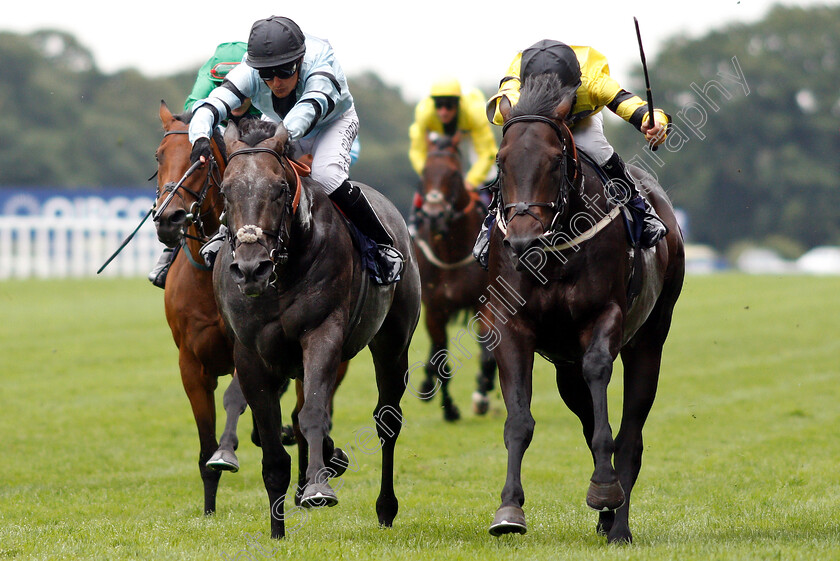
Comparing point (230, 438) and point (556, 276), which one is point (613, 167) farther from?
point (230, 438)

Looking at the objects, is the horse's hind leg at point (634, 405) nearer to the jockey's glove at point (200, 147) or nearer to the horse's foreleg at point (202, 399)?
the horse's foreleg at point (202, 399)

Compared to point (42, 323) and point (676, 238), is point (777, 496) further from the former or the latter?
point (42, 323)

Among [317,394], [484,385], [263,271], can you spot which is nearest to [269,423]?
[317,394]

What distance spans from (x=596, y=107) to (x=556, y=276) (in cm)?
111

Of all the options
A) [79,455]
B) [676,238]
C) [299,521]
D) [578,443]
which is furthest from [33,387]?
[676,238]

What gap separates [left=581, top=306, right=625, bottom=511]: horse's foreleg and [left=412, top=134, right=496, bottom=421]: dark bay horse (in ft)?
18.0

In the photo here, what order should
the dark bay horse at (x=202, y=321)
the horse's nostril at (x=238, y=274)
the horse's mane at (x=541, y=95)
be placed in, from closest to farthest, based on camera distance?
1. the horse's nostril at (x=238, y=274)
2. the horse's mane at (x=541, y=95)
3. the dark bay horse at (x=202, y=321)

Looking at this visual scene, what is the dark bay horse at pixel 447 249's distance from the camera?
11.4 metres

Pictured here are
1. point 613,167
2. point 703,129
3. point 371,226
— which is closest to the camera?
point 613,167

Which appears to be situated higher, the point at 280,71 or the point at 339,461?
the point at 280,71

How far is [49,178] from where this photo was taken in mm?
64250

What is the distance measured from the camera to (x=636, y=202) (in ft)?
20.6

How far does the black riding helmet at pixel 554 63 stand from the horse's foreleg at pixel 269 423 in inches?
79.4

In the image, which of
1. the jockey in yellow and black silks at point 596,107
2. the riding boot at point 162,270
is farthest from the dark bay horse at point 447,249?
the jockey in yellow and black silks at point 596,107
